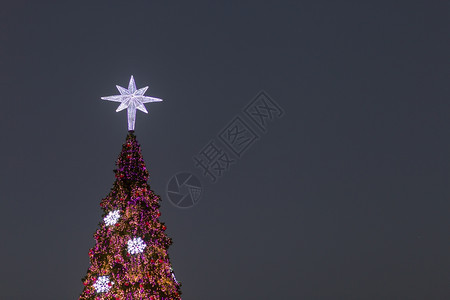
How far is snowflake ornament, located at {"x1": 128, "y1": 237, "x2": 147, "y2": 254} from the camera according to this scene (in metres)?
10.8

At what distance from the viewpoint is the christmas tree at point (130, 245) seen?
1066 centimetres

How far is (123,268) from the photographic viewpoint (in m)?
10.8

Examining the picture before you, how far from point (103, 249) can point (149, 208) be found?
4.55ft

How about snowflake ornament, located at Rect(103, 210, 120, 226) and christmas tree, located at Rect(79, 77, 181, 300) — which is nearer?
christmas tree, located at Rect(79, 77, 181, 300)

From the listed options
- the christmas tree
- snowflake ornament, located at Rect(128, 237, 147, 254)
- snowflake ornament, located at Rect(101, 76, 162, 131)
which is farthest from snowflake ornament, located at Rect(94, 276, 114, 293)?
snowflake ornament, located at Rect(101, 76, 162, 131)

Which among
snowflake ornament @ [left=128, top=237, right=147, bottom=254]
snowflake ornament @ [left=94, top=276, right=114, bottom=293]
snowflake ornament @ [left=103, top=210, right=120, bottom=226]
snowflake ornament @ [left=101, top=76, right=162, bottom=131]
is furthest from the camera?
snowflake ornament @ [left=101, top=76, right=162, bottom=131]

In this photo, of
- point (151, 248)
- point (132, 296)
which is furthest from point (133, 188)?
point (132, 296)

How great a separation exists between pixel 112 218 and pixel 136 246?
2.89 ft

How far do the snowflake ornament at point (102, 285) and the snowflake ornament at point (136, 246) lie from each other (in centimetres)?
81

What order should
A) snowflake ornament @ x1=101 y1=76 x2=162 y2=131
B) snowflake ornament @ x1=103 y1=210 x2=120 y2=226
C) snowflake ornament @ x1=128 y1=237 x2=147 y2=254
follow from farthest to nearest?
snowflake ornament @ x1=101 y1=76 x2=162 y2=131 < snowflake ornament @ x1=103 y1=210 x2=120 y2=226 < snowflake ornament @ x1=128 y1=237 x2=147 y2=254

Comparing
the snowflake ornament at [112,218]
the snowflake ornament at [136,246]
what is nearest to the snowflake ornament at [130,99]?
the snowflake ornament at [112,218]

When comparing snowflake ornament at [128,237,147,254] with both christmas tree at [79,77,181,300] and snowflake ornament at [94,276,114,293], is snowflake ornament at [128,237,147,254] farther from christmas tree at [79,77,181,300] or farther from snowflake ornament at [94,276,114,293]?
snowflake ornament at [94,276,114,293]

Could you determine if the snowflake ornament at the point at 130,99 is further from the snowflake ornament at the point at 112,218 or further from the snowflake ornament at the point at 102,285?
the snowflake ornament at the point at 102,285

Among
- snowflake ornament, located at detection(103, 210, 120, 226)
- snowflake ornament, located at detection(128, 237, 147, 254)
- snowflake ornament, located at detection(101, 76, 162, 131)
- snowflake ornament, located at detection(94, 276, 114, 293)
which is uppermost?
snowflake ornament, located at detection(101, 76, 162, 131)
